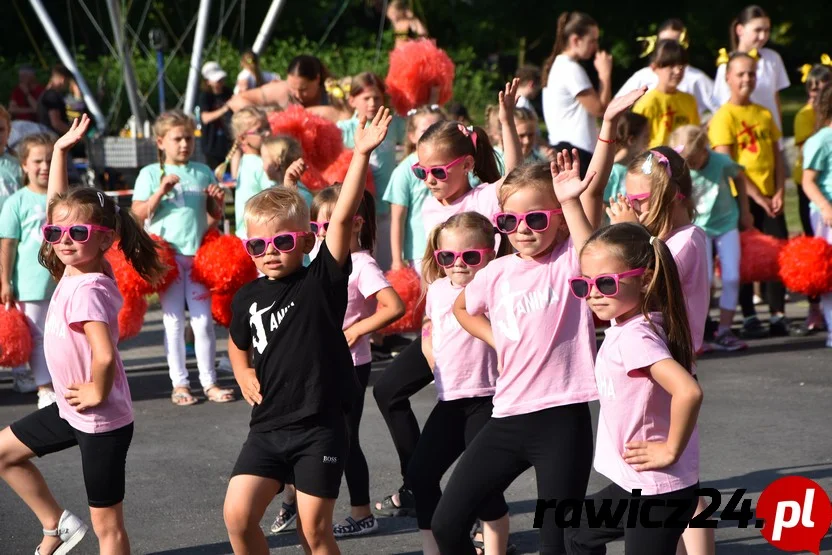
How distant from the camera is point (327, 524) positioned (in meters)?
4.07

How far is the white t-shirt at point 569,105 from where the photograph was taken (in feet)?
29.4

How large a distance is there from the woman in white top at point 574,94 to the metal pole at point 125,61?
723 centimetres

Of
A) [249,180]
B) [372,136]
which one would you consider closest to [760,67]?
[249,180]

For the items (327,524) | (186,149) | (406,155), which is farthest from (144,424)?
(327,524)

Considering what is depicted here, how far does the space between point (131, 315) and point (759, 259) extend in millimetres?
4184

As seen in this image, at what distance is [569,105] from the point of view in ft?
29.6

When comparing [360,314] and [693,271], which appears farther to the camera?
[360,314]

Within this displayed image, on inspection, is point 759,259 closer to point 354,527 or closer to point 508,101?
point 508,101

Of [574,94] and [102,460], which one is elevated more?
[574,94]

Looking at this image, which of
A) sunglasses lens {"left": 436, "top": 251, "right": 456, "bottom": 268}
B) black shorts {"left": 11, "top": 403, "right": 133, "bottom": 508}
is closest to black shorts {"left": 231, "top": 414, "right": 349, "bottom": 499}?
black shorts {"left": 11, "top": 403, "right": 133, "bottom": 508}

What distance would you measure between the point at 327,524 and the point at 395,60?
5593mm

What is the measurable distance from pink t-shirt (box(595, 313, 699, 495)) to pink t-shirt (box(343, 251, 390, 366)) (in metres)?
1.63

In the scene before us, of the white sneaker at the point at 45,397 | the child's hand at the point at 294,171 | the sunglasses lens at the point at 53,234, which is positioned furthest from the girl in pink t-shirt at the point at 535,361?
the white sneaker at the point at 45,397

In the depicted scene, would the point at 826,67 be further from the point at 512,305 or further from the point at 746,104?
the point at 512,305
